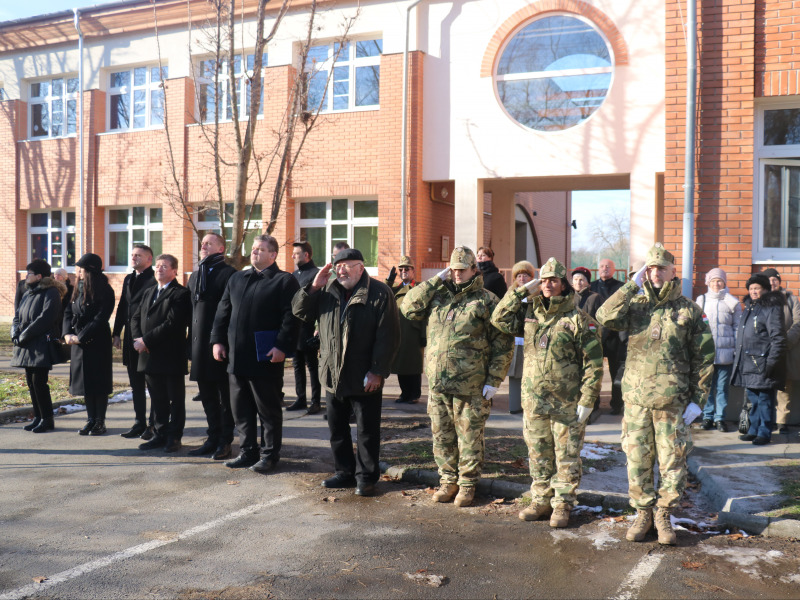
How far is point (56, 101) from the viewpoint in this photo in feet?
69.2

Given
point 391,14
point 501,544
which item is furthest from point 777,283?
point 391,14

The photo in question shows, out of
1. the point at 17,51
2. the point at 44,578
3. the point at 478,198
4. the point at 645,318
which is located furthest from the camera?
the point at 17,51

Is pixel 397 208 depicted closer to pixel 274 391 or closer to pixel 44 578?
pixel 274 391

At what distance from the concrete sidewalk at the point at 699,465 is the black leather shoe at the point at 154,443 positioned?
30cm

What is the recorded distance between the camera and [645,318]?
5281 mm

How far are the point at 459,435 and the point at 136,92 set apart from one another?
55.2ft

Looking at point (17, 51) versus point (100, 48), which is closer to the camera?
point (100, 48)

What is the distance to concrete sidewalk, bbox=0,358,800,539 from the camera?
18.5 feet

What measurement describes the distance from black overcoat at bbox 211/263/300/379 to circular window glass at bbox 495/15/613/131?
9.10 metres

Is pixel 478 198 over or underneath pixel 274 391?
over

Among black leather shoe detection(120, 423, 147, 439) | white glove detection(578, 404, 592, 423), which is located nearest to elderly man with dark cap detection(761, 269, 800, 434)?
white glove detection(578, 404, 592, 423)

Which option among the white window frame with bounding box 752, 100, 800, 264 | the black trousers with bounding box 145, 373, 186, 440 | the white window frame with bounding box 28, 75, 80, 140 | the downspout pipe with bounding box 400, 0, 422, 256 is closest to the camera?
the black trousers with bounding box 145, 373, 186, 440

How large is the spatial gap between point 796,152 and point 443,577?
8464 millimetres

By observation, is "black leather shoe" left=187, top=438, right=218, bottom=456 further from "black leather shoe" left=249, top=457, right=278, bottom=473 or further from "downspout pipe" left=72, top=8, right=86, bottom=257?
"downspout pipe" left=72, top=8, right=86, bottom=257
